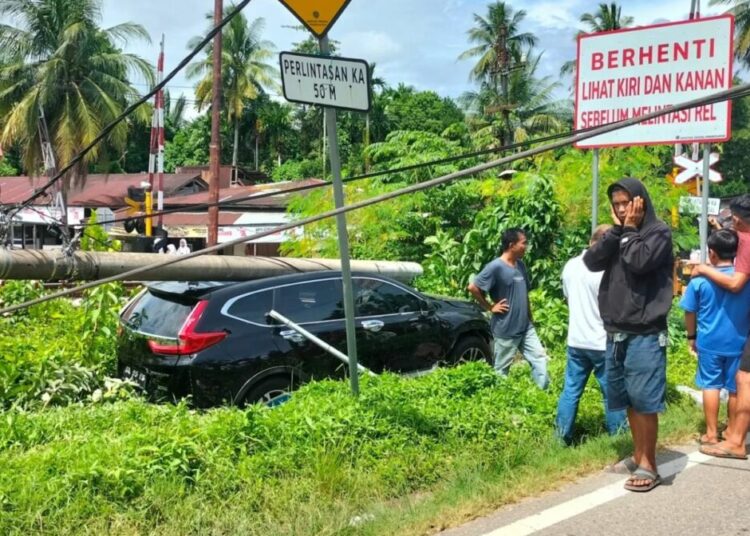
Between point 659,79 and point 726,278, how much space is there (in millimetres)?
2870

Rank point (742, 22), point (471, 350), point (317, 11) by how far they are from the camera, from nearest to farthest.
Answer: point (317, 11), point (471, 350), point (742, 22)

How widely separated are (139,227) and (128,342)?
89.0ft

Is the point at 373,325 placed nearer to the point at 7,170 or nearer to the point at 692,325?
the point at 692,325

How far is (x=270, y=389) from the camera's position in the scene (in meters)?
6.88

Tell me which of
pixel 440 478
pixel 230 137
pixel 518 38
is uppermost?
pixel 518 38

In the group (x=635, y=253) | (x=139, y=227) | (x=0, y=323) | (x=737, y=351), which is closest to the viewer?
(x=635, y=253)

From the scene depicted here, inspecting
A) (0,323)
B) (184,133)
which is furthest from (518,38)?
(0,323)

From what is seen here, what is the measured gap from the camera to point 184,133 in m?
60.8

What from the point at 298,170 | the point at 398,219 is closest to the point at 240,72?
the point at 298,170

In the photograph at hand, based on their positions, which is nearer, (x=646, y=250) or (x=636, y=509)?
(x=636, y=509)

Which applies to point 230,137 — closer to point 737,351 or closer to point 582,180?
point 582,180

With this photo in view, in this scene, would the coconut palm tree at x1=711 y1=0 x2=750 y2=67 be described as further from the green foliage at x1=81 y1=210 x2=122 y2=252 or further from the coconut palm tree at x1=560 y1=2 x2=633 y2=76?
the green foliage at x1=81 y1=210 x2=122 y2=252

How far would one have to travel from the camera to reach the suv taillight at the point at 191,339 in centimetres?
655

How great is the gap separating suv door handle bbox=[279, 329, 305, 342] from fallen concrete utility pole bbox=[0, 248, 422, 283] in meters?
1.19
